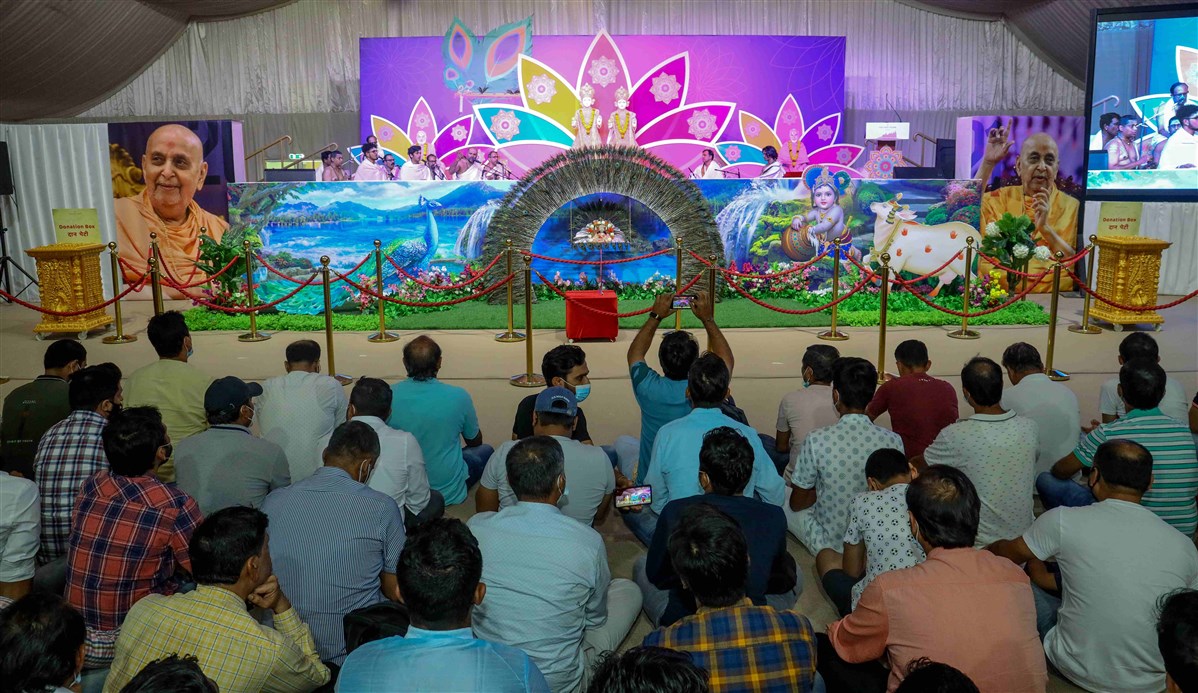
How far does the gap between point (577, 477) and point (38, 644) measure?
210cm

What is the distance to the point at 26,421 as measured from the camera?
15.1 ft

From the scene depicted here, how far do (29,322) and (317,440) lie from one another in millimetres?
7800

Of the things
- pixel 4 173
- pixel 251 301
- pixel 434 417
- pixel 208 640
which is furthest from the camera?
pixel 4 173

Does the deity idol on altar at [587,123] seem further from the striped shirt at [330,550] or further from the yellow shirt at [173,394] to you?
the striped shirt at [330,550]

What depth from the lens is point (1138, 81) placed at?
437 inches

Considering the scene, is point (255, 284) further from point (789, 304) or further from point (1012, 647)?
point (1012, 647)

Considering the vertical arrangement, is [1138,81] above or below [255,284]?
above

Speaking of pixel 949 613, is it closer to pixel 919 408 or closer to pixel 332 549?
pixel 332 549

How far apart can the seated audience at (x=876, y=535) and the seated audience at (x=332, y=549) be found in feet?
5.13

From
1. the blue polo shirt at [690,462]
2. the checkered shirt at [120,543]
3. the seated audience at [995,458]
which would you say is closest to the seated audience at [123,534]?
the checkered shirt at [120,543]

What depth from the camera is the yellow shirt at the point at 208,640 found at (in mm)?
2545

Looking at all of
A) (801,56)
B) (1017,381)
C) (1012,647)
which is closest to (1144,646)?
(1012,647)

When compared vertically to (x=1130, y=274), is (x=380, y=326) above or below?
below

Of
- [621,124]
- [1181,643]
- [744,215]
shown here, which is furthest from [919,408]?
[621,124]
